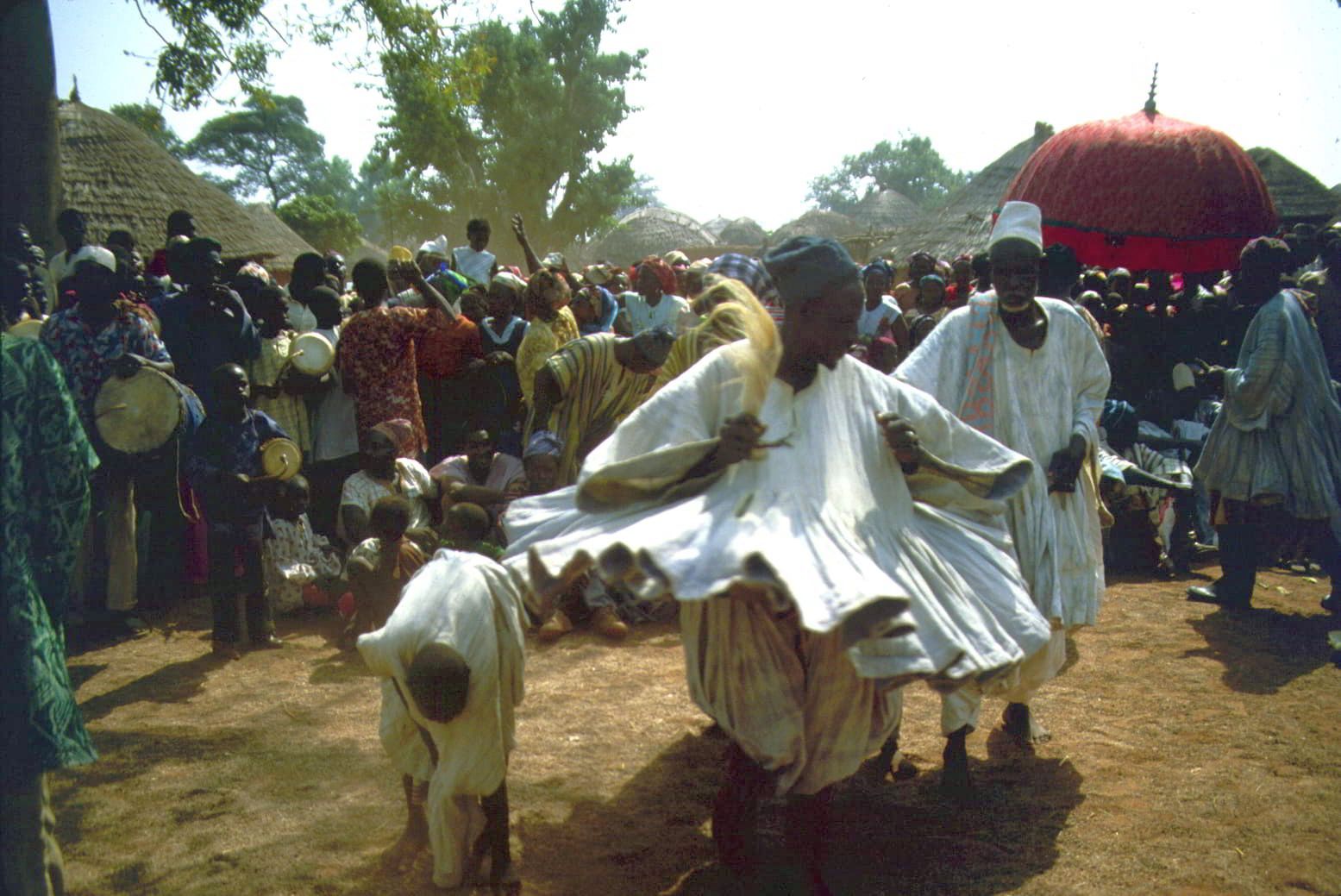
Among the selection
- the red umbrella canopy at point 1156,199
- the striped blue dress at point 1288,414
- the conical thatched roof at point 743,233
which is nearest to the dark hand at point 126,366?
the striped blue dress at point 1288,414

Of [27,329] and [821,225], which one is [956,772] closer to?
[27,329]

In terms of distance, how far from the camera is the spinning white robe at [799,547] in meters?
2.78

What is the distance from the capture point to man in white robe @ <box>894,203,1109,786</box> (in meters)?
4.59

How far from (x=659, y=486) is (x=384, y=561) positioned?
3354 mm

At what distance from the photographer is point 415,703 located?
135 inches

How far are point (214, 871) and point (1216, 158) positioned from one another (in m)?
10.8

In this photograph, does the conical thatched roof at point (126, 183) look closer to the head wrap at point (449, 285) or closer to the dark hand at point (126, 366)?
the head wrap at point (449, 285)

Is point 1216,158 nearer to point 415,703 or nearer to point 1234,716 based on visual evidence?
point 1234,716

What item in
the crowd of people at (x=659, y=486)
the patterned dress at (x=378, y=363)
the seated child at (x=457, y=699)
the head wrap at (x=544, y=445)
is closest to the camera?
the crowd of people at (x=659, y=486)

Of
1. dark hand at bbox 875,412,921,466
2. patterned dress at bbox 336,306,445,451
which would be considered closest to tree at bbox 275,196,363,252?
patterned dress at bbox 336,306,445,451

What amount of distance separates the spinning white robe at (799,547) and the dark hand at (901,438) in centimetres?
5

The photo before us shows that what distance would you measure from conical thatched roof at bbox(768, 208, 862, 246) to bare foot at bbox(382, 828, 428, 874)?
2448 centimetres

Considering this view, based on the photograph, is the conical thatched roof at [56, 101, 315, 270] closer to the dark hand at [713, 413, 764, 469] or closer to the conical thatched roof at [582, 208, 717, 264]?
the conical thatched roof at [582, 208, 717, 264]

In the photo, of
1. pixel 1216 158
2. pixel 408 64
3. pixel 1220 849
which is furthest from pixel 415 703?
pixel 1216 158
